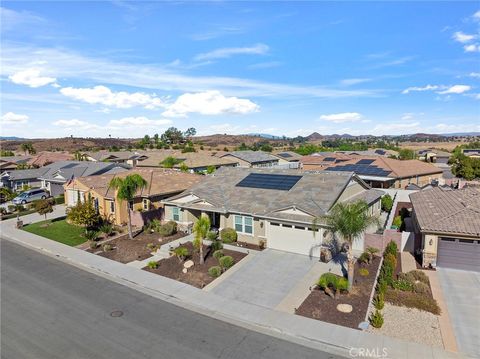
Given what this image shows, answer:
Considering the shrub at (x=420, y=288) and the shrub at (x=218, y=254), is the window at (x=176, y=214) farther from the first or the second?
the shrub at (x=420, y=288)

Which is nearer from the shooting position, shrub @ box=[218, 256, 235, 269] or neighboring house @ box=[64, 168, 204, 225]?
shrub @ box=[218, 256, 235, 269]

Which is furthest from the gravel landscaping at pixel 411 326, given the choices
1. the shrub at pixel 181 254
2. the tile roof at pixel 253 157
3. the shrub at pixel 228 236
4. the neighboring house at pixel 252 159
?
the tile roof at pixel 253 157

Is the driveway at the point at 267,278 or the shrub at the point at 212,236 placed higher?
the shrub at the point at 212,236

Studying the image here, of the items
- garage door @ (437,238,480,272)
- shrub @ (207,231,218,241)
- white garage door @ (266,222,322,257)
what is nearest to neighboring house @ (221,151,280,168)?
shrub @ (207,231,218,241)

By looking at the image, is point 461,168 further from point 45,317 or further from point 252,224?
point 45,317

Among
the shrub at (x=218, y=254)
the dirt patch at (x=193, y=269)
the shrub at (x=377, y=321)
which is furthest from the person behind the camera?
the shrub at (x=218, y=254)

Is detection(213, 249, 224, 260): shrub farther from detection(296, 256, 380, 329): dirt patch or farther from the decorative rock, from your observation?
the decorative rock
